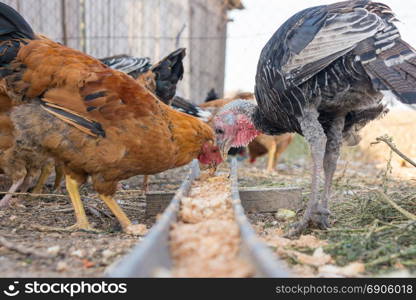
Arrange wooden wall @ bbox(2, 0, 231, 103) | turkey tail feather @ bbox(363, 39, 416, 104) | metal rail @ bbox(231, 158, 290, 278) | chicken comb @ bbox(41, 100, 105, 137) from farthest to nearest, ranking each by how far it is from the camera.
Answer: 1. wooden wall @ bbox(2, 0, 231, 103)
2. chicken comb @ bbox(41, 100, 105, 137)
3. turkey tail feather @ bbox(363, 39, 416, 104)
4. metal rail @ bbox(231, 158, 290, 278)

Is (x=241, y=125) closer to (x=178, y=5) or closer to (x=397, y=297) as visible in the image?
(x=397, y=297)

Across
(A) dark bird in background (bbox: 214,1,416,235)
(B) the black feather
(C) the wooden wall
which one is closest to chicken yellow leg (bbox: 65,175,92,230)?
(B) the black feather

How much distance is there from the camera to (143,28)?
9297mm

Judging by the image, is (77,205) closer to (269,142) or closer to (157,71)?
(157,71)

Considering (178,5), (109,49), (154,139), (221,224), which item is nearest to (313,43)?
(154,139)

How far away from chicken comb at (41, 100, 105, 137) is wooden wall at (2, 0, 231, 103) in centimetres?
295

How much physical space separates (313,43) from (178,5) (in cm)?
802

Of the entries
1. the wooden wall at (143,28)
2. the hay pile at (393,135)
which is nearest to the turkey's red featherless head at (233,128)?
the wooden wall at (143,28)

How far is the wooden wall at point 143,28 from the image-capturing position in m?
6.67

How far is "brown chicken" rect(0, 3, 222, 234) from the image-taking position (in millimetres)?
3488

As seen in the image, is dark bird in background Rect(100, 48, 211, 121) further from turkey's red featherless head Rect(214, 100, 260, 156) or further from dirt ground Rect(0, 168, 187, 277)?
dirt ground Rect(0, 168, 187, 277)

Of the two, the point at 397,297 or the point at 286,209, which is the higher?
the point at 397,297

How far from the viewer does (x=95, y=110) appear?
351 centimetres

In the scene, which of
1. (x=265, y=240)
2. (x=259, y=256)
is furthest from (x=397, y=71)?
(x=259, y=256)
